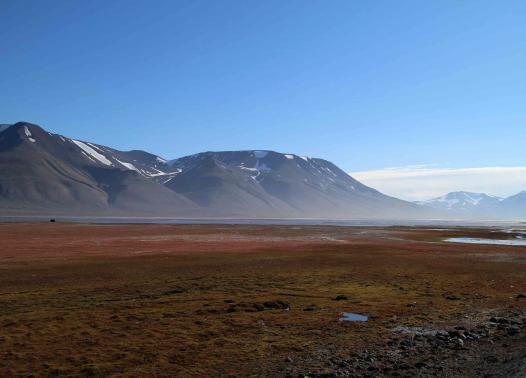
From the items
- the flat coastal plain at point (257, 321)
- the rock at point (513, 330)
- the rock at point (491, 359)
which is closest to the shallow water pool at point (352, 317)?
the flat coastal plain at point (257, 321)

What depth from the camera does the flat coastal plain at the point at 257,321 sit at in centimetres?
1280

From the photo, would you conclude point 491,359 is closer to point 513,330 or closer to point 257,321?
point 513,330

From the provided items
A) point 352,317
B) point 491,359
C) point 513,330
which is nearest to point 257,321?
point 352,317

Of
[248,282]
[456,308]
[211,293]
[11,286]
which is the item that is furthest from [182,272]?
[456,308]

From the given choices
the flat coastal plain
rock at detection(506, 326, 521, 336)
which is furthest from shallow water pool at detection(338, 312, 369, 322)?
rock at detection(506, 326, 521, 336)

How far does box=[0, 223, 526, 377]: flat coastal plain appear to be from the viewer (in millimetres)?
12797

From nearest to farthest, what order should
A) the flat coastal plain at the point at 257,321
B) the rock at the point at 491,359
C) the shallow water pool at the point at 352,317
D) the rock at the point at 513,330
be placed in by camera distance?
the flat coastal plain at the point at 257,321 → the rock at the point at 491,359 → the rock at the point at 513,330 → the shallow water pool at the point at 352,317

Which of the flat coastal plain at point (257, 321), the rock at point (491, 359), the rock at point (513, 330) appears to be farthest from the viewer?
the rock at point (513, 330)

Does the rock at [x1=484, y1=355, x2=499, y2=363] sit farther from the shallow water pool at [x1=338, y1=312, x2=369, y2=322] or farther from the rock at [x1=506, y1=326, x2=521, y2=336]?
the shallow water pool at [x1=338, y1=312, x2=369, y2=322]

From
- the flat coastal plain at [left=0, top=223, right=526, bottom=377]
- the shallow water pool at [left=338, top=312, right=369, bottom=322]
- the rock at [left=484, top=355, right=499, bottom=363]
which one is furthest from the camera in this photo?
the shallow water pool at [left=338, top=312, right=369, bottom=322]

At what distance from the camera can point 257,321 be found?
17.4m

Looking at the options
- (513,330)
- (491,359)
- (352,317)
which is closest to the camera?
(491,359)

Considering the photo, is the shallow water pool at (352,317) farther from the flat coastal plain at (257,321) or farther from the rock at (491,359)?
the rock at (491,359)

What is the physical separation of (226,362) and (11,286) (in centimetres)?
1656
